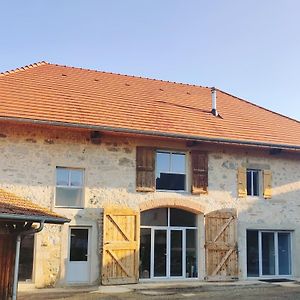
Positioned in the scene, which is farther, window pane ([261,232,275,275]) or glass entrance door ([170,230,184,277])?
window pane ([261,232,275,275])

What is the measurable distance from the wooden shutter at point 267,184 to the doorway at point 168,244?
266cm

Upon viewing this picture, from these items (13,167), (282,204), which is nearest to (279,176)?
(282,204)

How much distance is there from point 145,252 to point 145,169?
256 centimetres

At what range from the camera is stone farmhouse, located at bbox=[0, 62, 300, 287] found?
13.4m

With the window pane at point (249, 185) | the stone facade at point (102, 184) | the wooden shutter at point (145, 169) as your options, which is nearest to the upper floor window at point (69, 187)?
the stone facade at point (102, 184)

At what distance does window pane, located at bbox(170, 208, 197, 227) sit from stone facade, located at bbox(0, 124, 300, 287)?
1.42 ft

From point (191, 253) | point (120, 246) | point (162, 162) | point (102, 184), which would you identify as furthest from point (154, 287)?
point (162, 162)

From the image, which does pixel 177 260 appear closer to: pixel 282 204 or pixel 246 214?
pixel 246 214

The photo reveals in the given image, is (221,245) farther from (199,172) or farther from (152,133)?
(152,133)

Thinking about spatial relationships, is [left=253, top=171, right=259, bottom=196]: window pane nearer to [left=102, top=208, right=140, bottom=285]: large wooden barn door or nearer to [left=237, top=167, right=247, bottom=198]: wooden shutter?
[left=237, top=167, right=247, bottom=198]: wooden shutter

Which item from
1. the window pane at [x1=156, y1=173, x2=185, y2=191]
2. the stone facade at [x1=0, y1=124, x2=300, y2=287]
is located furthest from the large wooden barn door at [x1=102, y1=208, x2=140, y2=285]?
the window pane at [x1=156, y1=173, x2=185, y2=191]

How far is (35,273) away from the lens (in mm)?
12867

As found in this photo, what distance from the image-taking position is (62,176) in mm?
13797

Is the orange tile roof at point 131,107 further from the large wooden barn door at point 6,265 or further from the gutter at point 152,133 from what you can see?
the large wooden barn door at point 6,265
